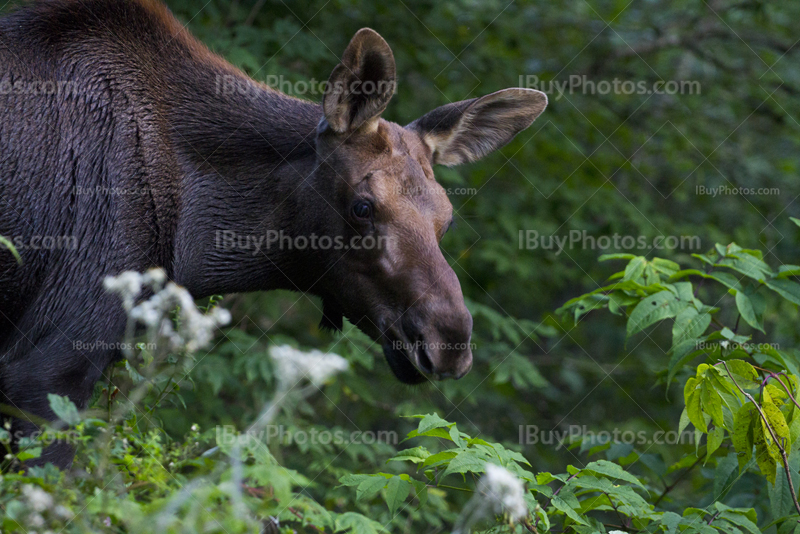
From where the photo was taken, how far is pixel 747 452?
9.87ft

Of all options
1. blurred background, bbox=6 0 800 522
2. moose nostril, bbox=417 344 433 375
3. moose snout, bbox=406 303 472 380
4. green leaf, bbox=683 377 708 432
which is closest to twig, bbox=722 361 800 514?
green leaf, bbox=683 377 708 432

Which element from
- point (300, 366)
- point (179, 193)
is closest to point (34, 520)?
point (300, 366)

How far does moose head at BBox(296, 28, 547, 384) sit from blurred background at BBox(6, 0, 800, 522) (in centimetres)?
160

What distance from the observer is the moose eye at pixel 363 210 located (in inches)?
148

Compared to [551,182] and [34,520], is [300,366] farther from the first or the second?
[551,182]

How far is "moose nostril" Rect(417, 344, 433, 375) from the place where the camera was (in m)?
3.36

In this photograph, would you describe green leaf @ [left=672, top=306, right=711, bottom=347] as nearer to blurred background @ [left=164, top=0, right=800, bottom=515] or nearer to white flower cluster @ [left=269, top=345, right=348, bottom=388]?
blurred background @ [left=164, top=0, right=800, bottom=515]

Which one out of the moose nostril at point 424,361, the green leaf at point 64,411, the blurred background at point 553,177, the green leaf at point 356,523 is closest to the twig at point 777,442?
the moose nostril at point 424,361

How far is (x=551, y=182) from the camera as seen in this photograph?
7828 millimetres

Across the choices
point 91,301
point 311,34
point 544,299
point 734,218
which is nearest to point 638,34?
point 734,218

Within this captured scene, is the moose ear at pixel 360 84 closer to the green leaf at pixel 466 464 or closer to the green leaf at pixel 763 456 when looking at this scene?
the green leaf at pixel 466 464

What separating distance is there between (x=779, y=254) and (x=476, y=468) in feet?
24.6

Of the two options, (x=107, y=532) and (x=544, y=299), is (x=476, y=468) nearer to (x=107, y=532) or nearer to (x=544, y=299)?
(x=107, y=532)

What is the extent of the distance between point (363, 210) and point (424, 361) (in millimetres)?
857
